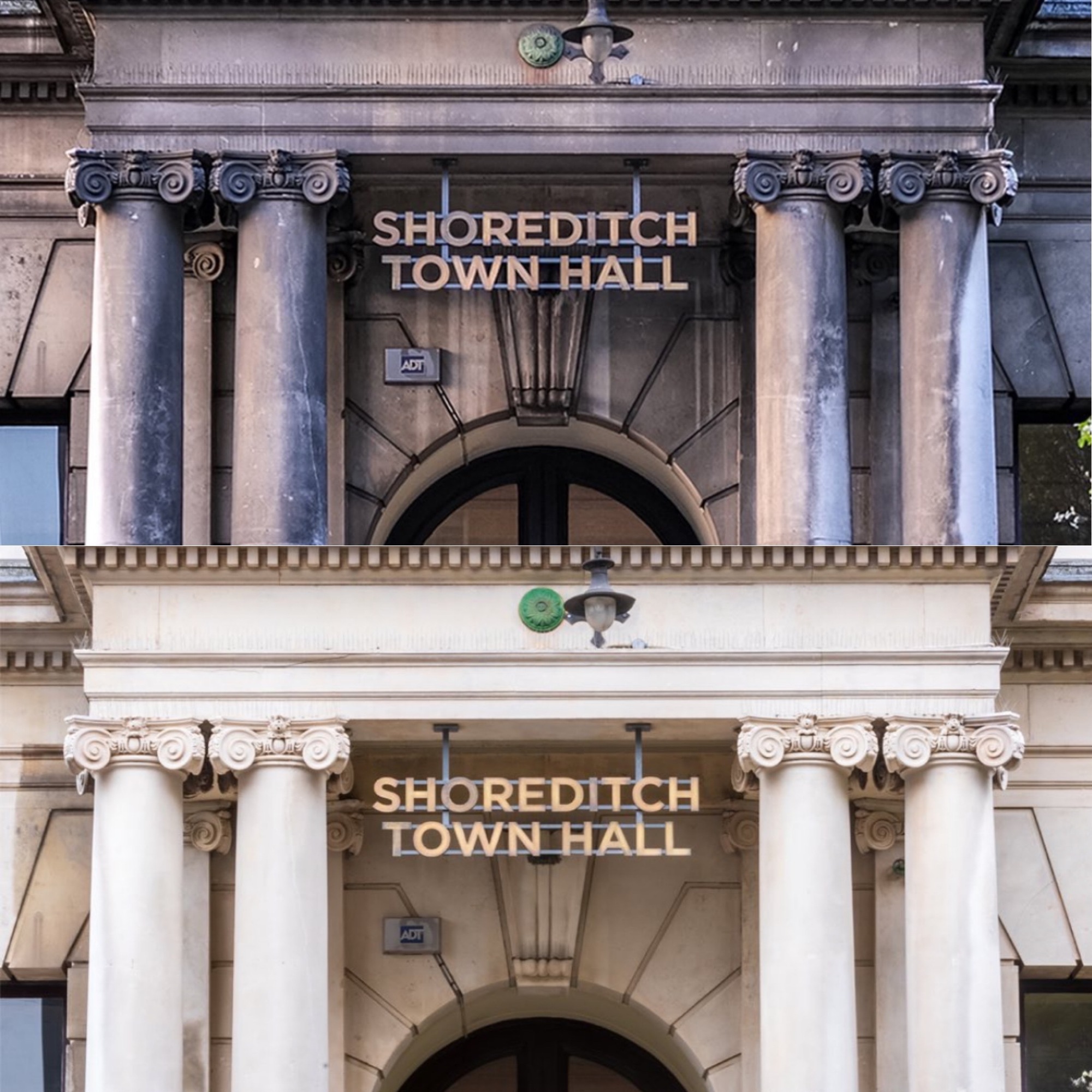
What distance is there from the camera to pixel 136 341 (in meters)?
30.0

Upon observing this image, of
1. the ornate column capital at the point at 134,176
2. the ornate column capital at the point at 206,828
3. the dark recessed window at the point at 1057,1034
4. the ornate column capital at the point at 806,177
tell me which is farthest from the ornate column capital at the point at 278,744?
the dark recessed window at the point at 1057,1034

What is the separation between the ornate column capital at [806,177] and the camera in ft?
99.7

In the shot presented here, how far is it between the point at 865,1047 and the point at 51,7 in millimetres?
12951

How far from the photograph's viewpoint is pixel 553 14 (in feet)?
101

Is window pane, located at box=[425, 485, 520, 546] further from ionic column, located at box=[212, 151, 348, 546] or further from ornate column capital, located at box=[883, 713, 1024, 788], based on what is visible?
ornate column capital, located at box=[883, 713, 1024, 788]

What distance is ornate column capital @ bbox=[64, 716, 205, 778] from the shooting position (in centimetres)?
2881

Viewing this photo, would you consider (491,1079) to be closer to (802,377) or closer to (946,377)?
(802,377)

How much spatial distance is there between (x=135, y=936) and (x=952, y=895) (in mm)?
7281

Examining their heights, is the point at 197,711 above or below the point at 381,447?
below

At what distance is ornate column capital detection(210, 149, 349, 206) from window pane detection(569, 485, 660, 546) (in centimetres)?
471

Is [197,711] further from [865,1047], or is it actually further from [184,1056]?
[865,1047]

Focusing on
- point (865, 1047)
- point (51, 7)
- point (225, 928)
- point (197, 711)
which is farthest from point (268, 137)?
point (865, 1047)

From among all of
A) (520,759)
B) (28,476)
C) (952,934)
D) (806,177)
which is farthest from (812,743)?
(28,476)

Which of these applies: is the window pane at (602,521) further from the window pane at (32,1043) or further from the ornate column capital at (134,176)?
the window pane at (32,1043)
